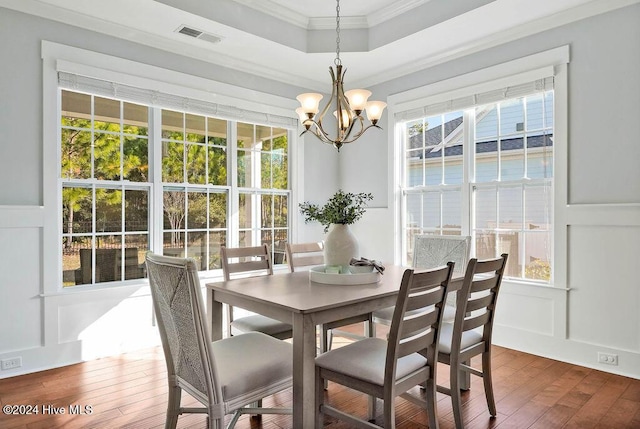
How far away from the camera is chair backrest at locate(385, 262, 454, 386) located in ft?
5.96

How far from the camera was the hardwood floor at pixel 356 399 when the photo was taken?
2.41 m

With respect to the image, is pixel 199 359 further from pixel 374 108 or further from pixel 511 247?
pixel 511 247

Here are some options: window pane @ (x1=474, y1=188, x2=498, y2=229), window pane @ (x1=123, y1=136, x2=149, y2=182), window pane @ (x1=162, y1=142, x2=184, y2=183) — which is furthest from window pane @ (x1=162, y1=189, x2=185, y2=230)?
window pane @ (x1=474, y1=188, x2=498, y2=229)

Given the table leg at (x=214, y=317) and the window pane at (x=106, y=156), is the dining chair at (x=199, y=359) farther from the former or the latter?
the window pane at (x=106, y=156)

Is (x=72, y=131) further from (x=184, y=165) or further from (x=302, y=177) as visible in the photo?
(x=302, y=177)

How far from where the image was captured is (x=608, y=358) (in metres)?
3.18

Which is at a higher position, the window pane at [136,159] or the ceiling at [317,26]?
the ceiling at [317,26]

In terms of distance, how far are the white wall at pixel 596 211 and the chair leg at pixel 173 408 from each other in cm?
301

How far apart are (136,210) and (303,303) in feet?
8.11

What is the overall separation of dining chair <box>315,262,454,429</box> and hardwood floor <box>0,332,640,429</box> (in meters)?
0.51

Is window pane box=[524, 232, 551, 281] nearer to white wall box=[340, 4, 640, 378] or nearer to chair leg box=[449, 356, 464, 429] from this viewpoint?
white wall box=[340, 4, 640, 378]

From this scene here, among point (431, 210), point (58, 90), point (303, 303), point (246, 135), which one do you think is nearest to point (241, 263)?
point (303, 303)

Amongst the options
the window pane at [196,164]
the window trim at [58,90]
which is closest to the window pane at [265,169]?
the window pane at [196,164]

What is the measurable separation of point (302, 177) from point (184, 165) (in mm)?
1453
